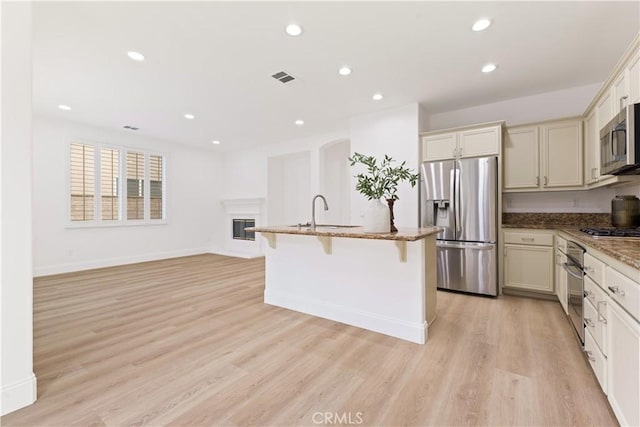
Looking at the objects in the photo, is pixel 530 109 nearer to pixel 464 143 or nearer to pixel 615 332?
pixel 464 143

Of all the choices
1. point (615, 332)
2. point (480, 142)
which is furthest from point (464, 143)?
point (615, 332)

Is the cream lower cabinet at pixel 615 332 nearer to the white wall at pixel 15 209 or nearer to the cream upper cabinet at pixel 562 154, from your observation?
the cream upper cabinet at pixel 562 154

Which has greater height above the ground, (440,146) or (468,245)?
(440,146)

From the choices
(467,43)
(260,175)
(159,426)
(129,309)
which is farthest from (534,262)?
(260,175)

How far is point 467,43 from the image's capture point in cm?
269

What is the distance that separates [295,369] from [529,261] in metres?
3.15

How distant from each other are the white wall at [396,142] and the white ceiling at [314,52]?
218 mm

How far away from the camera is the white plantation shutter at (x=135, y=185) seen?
614 cm

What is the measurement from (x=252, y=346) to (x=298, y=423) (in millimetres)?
960

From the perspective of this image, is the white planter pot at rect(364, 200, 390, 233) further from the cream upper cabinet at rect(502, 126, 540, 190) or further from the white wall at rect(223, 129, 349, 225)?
the white wall at rect(223, 129, 349, 225)

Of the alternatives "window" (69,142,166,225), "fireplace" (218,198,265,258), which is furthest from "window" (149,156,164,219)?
"fireplace" (218,198,265,258)

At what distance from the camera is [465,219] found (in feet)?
12.2

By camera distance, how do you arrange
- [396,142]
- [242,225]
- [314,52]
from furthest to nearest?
[242,225] → [396,142] → [314,52]

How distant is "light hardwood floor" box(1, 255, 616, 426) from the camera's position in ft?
5.21
